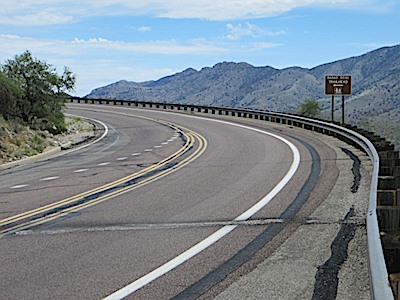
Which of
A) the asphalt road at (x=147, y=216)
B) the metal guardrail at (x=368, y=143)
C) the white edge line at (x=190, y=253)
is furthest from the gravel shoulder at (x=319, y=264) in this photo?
the white edge line at (x=190, y=253)

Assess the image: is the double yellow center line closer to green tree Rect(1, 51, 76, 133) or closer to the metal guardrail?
the metal guardrail

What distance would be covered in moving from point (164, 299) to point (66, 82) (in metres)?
27.7

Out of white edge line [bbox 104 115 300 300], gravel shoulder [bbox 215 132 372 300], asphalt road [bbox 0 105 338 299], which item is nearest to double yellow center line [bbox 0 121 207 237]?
asphalt road [bbox 0 105 338 299]

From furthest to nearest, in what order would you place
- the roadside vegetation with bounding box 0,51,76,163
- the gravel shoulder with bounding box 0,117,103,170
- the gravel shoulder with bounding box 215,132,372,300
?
the roadside vegetation with bounding box 0,51,76,163, the gravel shoulder with bounding box 0,117,103,170, the gravel shoulder with bounding box 215,132,372,300

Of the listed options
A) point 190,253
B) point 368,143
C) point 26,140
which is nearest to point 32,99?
point 26,140

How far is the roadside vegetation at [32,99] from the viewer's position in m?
27.2

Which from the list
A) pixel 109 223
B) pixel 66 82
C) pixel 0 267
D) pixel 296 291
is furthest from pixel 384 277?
pixel 66 82

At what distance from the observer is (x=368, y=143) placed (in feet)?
56.5

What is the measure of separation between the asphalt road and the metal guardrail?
1.22 meters

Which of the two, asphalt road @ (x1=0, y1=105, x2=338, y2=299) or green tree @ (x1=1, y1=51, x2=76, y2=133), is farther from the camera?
green tree @ (x1=1, y1=51, x2=76, y2=133)

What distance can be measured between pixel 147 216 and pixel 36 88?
22530 mm

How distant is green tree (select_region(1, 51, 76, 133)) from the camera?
30250mm

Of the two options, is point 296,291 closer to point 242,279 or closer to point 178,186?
point 242,279

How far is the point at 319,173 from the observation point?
14.7 metres
